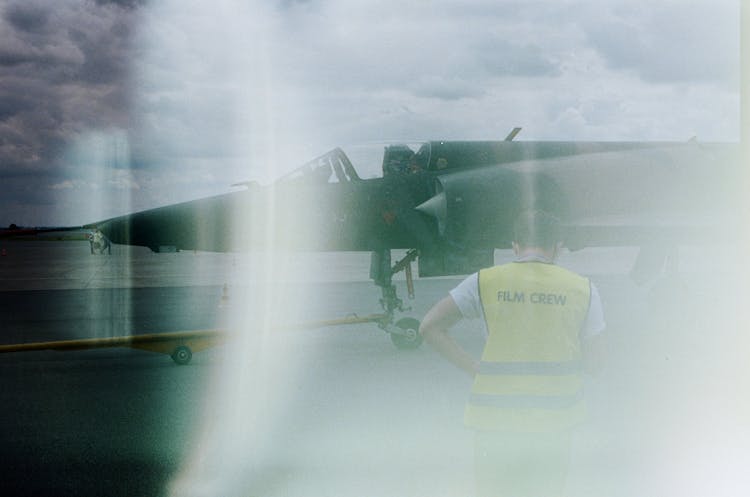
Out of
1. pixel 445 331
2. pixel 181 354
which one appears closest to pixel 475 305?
pixel 445 331

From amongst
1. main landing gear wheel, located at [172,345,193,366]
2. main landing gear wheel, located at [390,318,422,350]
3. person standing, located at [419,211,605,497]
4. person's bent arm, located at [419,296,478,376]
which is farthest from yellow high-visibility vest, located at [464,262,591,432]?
main landing gear wheel, located at [390,318,422,350]

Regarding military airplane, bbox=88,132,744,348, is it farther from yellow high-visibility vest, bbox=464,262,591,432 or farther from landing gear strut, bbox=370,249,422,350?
yellow high-visibility vest, bbox=464,262,591,432

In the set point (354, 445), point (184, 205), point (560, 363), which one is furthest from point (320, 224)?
point (560, 363)

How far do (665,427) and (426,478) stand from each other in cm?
245

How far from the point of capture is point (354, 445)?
582cm

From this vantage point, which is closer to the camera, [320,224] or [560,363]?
[560,363]

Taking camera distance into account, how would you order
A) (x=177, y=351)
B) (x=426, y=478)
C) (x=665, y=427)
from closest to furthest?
(x=426, y=478), (x=665, y=427), (x=177, y=351)

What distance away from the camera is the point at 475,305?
3.18 metres

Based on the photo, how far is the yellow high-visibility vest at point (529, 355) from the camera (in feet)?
10.00

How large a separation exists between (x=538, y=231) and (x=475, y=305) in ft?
1.30

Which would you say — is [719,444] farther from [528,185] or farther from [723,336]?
[723,336]

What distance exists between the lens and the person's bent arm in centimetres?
318

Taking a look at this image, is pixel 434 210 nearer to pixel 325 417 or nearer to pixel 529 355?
pixel 325 417

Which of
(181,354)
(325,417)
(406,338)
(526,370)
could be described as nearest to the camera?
(526,370)
